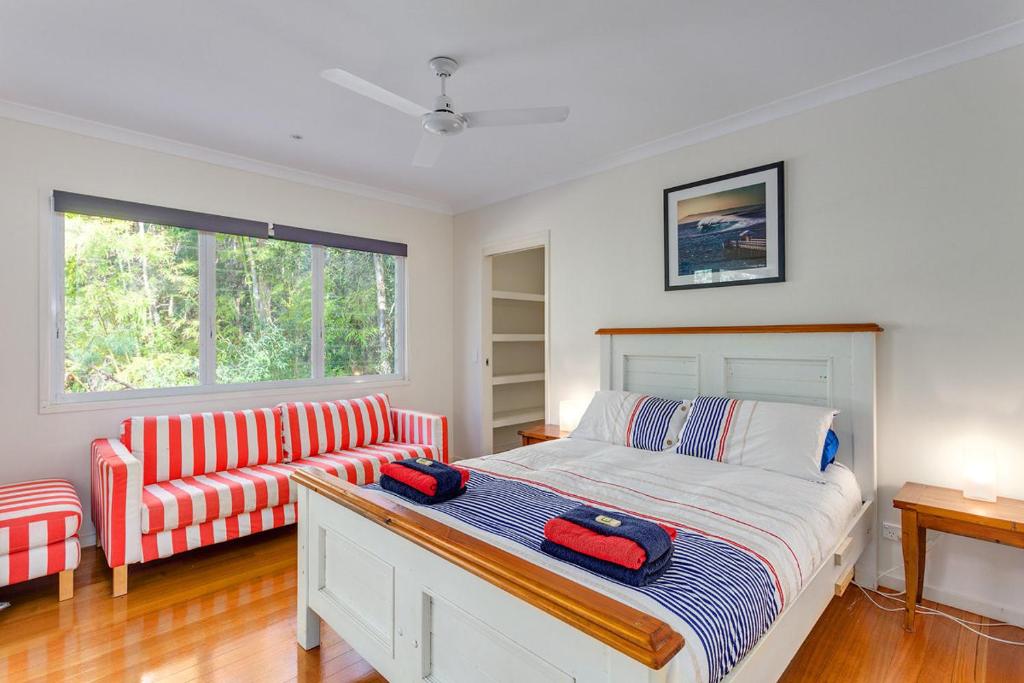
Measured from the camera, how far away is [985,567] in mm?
2348

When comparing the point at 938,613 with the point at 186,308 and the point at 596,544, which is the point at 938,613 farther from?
the point at 186,308

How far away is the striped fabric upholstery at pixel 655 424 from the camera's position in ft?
9.58

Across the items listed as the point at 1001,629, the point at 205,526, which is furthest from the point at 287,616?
the point at 1001,629

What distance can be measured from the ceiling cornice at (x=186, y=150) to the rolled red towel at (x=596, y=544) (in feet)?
11.5

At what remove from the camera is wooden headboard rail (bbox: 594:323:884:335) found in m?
2.58

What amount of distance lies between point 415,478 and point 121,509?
1.69 meters

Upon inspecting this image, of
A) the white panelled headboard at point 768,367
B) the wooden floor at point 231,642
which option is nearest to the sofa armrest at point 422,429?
the white panelled headboard at point 768,367

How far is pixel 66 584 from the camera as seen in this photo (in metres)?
2.47

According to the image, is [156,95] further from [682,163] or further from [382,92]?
[682,163]

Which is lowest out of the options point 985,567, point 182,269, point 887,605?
point 887,605

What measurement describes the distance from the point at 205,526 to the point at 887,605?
140 inches

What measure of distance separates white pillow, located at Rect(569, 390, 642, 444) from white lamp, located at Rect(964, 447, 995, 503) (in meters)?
1.57

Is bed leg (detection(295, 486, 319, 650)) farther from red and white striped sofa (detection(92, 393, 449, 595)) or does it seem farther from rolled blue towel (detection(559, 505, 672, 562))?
rolled blue towel (detection(559, 505, 672, 562))

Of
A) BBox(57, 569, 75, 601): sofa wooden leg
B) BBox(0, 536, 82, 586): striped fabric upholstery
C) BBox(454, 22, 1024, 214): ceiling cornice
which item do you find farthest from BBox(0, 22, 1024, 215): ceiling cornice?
BBox(57, 569, 75, 601): sofa wooden leg
